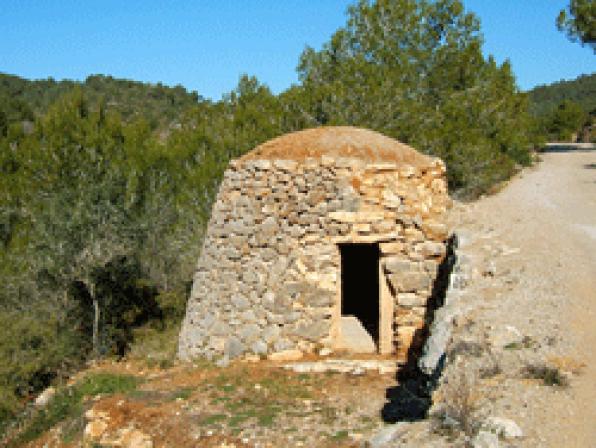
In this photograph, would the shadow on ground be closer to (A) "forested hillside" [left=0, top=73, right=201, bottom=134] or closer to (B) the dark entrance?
(B) the dark entrance

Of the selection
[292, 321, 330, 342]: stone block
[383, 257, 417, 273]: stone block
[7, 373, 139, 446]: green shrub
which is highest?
[383, 257, 417, 273]: stone block

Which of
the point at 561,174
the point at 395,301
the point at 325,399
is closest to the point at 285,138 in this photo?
the point at 395,301

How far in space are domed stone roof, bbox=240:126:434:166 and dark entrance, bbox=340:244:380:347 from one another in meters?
2.99

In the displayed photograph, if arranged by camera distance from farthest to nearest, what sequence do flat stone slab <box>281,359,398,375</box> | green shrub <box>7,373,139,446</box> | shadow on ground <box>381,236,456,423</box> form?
green shrub <box>7,373,139,446</box>, flat stone slab <box>281,359,398,375</box>, shadow on ground <box>381,236,456,423</box>

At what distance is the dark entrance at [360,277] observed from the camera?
38.2 feet

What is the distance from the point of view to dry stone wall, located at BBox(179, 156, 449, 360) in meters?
8.29

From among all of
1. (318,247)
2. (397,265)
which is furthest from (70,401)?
(397,265)

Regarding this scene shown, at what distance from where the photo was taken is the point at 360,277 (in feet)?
39.5

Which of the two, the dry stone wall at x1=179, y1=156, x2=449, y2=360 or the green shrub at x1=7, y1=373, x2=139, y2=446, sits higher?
the dry stone wall at x1=179, y1=156, x2=449, y2=360

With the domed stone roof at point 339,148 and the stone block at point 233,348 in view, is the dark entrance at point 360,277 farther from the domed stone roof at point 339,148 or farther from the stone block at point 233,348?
the stone block at point 233,348

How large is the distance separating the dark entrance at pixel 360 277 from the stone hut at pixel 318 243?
2.64 metres

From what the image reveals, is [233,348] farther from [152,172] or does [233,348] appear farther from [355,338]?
[152,172]

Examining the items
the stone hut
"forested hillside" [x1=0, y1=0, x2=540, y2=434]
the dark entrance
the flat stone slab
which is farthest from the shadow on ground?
"forested hillside" [x1=0, y1=0, x2=540, y2=434]

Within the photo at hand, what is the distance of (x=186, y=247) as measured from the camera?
14664 mm
